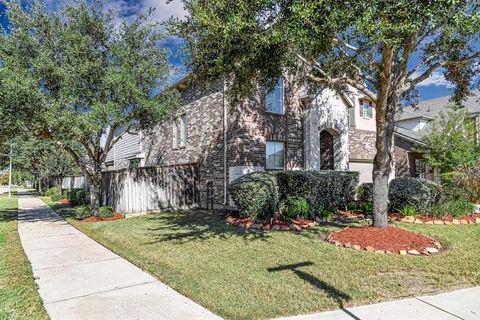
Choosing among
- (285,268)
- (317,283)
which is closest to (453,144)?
(285,268)

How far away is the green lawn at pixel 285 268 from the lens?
4184 millimetres

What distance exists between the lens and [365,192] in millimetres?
13195

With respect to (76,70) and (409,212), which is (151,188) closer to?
(76,70)

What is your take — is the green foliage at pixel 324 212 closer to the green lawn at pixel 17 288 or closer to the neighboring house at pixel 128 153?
the green lawn at pixel 17 288

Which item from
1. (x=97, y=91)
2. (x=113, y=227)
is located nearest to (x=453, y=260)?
(x=113, y=227)

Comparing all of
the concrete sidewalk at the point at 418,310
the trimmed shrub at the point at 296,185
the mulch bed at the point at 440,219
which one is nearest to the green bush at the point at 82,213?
the trimmed shrub at the point at 296,185

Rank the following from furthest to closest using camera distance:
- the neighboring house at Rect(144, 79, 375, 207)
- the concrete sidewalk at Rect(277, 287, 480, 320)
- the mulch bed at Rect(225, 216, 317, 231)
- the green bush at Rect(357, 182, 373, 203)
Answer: the green bush at Rect(357, 182, 373, 203)
the neighboring house at Rect(144, 79, 375, 207)
the mulch bed at Rect(225, 216, 317, 231)
the concrete sidewalk at Rect(277, 287, 480, 320)

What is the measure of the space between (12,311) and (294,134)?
1150 cm

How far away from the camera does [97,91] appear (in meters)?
10.9

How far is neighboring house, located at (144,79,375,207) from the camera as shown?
41.0 feet

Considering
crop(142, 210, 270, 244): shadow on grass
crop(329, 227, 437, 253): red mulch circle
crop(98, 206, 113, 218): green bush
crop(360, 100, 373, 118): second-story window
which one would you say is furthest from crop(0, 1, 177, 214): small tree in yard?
crop(360, 100, 373, 118): second-story window

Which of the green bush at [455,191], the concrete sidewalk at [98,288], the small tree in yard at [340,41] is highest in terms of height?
the small tree in yard at [340,41]

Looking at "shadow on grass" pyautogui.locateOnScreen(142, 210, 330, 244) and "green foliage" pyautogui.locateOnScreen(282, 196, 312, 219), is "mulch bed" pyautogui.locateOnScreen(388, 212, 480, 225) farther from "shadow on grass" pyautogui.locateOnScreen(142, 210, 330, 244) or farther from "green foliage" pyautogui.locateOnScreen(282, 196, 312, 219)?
"shadow on grass" pyautogui.locateOnScreen(142, 210, 330, 244)

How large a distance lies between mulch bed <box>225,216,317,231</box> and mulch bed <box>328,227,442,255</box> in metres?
1.57
